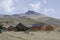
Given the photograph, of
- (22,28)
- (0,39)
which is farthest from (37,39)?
(22,28)

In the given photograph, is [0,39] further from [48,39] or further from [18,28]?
[18,28]

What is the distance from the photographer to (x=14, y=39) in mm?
38219

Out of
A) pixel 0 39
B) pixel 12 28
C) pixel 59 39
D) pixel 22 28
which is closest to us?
pixel 0 39

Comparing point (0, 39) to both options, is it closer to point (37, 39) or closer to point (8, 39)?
point (8, 39)

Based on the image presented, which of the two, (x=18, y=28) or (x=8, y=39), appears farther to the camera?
(x=18, y=28)

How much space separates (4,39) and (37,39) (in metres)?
7.17

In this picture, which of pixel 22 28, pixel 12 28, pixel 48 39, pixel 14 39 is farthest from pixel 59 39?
pixel 12 28

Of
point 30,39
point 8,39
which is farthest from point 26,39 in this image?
point 8,39

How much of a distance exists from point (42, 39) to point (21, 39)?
4.42 meters

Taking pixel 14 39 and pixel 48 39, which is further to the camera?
pixel 48 39

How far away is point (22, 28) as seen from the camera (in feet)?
232

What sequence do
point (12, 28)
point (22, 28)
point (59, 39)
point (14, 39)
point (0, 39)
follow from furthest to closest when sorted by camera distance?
1. point (12, 28)
2. point (22, 28)
3. point (59, 39)
4. point (14, 39)
5. point (0, 39)

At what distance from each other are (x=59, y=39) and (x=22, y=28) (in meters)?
26.5

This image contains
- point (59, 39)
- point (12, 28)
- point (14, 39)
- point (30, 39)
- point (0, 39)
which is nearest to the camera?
point (0, 39)
